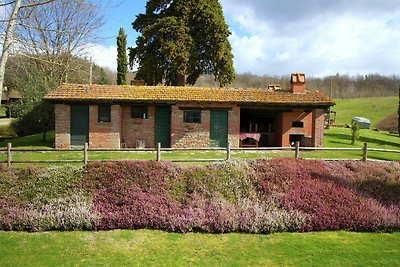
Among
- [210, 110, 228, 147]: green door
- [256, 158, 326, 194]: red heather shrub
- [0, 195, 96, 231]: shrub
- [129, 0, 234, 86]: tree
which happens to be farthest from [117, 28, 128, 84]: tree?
[0, 195, 96, 231]: shrub

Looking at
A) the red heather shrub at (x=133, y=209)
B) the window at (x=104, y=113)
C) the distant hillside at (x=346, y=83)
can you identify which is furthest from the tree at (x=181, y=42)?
the distant hillside at (x=346, y=83)

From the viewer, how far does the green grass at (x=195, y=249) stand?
30.0 ft

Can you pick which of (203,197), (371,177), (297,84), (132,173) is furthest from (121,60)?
(371,177)

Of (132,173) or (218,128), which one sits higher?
(218,128)

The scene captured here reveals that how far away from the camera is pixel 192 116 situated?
21.2 metres

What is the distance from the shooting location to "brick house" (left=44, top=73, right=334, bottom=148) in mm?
20125

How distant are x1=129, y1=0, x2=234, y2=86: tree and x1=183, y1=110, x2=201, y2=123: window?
29.8 feet

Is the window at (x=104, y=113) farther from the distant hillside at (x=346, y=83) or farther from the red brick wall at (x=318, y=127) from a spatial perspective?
the distant hillside at (x=346, y=83)

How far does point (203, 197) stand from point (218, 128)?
29.8ft

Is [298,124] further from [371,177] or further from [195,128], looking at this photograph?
[371,177]

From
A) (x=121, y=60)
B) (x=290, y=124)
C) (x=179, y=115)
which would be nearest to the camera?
(x=179, y=115)

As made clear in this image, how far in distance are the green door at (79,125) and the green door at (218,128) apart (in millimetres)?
7589

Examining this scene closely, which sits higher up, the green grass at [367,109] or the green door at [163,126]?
the green grass at [367,109]

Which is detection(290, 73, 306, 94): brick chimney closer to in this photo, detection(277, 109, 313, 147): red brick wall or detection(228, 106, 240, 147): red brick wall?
detection(277, 109, 313, 147): red brick wall
